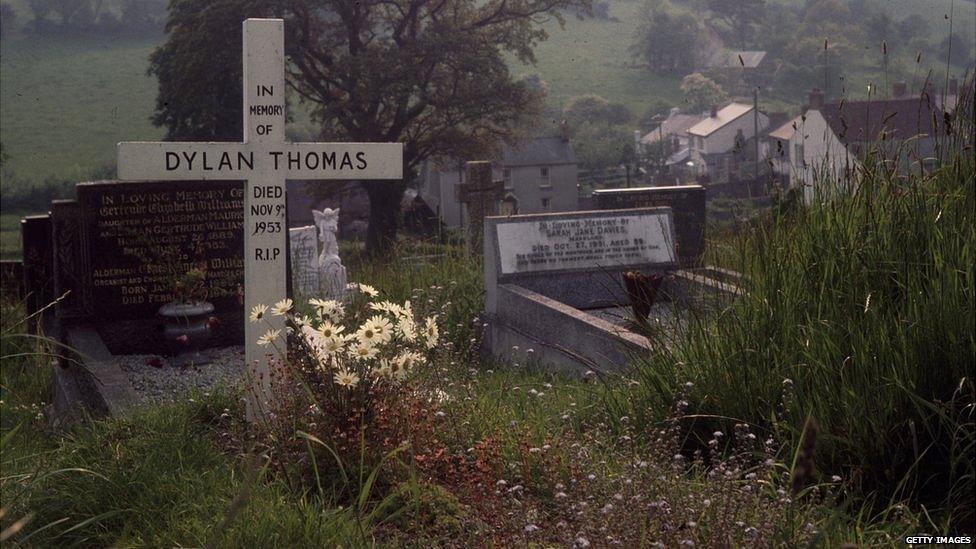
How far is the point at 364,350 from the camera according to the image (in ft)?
13.3

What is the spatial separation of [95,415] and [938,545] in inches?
187

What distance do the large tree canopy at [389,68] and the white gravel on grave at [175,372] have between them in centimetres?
2115

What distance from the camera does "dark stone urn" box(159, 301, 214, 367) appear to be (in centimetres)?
864

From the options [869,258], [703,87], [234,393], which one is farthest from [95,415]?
[703,87]

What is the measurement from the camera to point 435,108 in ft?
108

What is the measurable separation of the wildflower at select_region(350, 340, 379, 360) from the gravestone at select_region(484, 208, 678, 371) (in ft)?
14.9

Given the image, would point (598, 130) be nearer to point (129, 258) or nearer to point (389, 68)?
point (389, 68)

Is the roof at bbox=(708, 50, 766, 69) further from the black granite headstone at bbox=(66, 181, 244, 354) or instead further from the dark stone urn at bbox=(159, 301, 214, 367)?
the dark stone urn at bbox=(159, 301, 214, 367)

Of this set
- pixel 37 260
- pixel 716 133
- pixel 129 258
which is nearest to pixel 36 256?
pixel 37 260

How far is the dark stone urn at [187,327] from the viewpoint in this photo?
28.3 feet

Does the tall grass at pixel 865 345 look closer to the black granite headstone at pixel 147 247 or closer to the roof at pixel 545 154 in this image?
the black granite headstone at pixel 147 247

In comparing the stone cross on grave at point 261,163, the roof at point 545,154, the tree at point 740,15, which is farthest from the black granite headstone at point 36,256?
the tree at point 740,15

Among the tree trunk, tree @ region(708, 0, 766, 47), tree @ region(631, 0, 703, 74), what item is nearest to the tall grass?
the tree trunk

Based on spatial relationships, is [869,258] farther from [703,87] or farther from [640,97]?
[640,97]
